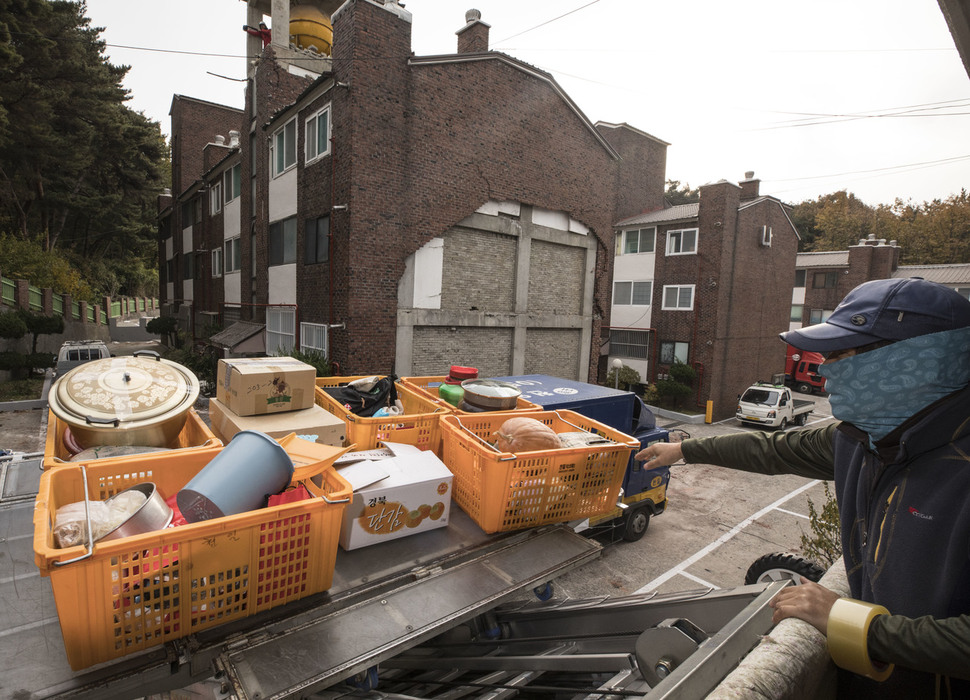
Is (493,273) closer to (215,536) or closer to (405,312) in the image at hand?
(405,312)

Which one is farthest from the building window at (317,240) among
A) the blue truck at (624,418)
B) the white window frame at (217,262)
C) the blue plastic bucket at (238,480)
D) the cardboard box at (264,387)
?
the blue plastic bucket at (238,480)

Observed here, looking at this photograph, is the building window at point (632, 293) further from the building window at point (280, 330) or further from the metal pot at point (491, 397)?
the metal pot at point (491, 397)

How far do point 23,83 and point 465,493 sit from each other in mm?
31284

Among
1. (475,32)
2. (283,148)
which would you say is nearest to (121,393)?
(283,148)

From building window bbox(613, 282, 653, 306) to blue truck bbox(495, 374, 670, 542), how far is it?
697 inches

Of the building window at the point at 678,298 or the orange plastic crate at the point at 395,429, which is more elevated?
the building window at the point at 678,298

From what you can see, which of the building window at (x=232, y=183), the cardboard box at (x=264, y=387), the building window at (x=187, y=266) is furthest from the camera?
the building window at (x=187, y=266)

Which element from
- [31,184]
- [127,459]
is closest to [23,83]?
[31,184]

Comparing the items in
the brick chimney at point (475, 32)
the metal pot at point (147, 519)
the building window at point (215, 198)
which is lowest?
the metal pot at point (147, 519)

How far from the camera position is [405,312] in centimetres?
1382

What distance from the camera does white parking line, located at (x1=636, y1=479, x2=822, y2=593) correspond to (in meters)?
7.85

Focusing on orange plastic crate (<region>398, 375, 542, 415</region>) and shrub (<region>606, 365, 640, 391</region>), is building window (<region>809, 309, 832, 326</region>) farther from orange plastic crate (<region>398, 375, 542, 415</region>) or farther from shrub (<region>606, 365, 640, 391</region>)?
orange plastic crate (<region>398, 375, 542, 415</region>)

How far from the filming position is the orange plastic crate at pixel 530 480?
117 inches

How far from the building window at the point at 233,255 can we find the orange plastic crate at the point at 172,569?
20.7 meters
